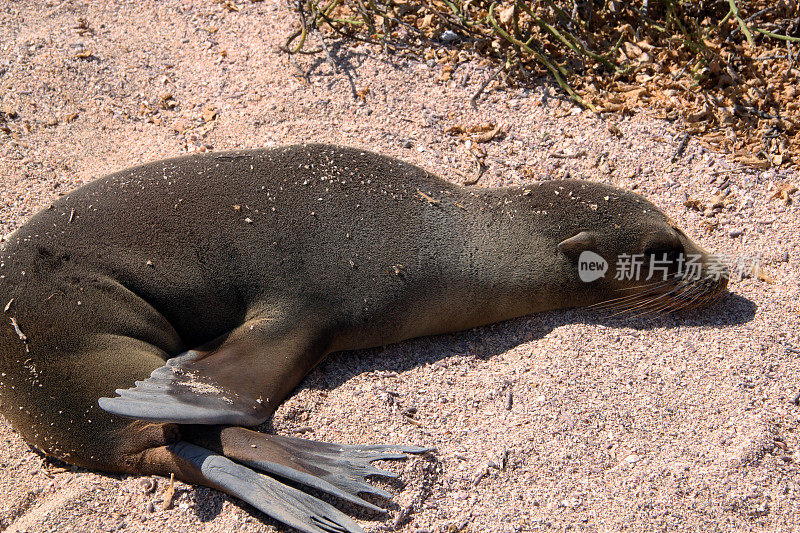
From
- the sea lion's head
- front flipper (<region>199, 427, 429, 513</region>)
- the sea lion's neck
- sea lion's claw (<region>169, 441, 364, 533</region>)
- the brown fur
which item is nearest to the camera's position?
sea lion's claw (<region>169, 441, 364, 533</region>)

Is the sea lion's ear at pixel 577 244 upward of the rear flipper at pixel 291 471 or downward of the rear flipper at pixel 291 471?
upward

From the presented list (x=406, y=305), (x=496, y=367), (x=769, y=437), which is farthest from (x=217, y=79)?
(x=769, y=437)

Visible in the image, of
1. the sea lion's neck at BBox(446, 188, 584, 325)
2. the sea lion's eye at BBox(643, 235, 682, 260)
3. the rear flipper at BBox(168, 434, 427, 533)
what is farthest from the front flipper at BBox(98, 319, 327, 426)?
the sea lion's eye at BBox(643, 235, 682, 260)

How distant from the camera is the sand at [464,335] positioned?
Result: 2615mm

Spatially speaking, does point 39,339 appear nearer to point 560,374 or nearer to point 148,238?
point 148,238

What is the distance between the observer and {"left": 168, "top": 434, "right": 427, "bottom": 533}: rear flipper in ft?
8.25

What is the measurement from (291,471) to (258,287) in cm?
81

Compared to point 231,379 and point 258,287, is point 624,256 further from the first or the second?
point 231,379

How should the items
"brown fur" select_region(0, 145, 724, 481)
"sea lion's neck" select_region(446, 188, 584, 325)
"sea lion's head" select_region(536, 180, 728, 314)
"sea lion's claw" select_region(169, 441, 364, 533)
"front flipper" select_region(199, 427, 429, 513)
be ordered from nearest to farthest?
1. "sea lion's claw" select_region(169, 441, 364, 533)
2. "front flipper" select_region(199, 427, 429, 513)
3. "brown fur" select_region(0, 145, 724, 481)
4. "sea lion's neck" select_region(446, 188, 584, 325)
5. "sea lion's head" select_region(536, 180, 728, 314)

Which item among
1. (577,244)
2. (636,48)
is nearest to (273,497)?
(577,244)

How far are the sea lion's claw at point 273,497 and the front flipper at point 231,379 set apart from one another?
174 mm

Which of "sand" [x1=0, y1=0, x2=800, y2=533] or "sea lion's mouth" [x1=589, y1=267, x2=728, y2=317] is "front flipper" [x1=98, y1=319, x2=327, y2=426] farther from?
"sea lion's mouth" [x1=589, y1=267, x2=728, y2=317]

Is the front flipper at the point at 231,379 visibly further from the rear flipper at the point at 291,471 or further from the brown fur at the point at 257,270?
the rear flipper at the point at 291,471

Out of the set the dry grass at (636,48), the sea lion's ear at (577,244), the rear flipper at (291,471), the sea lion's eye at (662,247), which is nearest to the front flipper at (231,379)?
the rear flipper at (291,471)
